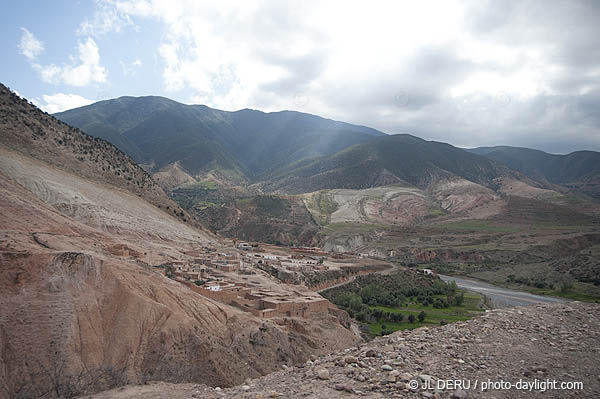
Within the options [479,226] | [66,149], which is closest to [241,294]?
[66,149]

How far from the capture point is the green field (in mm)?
40094

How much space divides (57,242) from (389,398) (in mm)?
25307

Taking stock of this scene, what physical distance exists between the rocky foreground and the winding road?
4466 centimetres

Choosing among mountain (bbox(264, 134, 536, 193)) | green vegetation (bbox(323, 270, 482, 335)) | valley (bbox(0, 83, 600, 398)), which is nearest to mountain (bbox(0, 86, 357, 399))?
valley (bbox(0, 83, 600, 398))

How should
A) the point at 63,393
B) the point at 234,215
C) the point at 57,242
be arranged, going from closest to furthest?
the point at 63,393 → the point at 57,242 → the point at 234,215

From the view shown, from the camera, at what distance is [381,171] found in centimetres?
17400

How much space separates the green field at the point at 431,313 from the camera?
4009 cm

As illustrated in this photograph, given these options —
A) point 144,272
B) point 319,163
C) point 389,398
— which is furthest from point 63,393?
point 319,163

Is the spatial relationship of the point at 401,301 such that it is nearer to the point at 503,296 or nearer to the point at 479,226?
the point at 503,296

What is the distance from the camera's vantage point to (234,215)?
361 ft

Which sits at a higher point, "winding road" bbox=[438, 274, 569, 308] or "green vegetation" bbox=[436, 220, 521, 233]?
"green vegetation" bbox=[436, 220, 521, 233]

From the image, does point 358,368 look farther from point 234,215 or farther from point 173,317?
point 234,215

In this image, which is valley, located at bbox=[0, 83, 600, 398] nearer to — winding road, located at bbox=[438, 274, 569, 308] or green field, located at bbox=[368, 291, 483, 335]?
green field, located at bbox=[368, 291, 483, 335]

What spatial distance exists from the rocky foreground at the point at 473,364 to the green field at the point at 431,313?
27505mm
